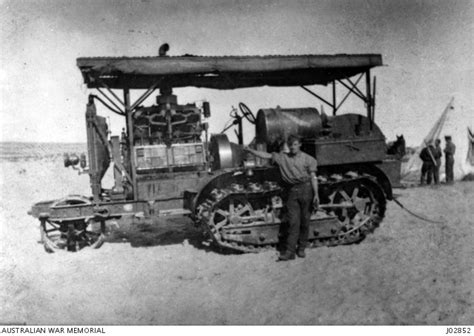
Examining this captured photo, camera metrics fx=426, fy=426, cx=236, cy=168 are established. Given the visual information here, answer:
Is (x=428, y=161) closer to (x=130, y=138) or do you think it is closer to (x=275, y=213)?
(x=275, y=213)

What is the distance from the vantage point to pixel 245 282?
5785 mm

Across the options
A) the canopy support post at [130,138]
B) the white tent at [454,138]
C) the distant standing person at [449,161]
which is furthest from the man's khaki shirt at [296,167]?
the white tent at [454,138]

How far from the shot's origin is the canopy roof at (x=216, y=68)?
6.86 m

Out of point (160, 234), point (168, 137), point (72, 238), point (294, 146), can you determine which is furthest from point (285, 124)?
point (72, 238)

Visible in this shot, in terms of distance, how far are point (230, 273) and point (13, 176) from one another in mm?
20787

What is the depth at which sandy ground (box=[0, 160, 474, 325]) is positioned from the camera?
4781 millimetres

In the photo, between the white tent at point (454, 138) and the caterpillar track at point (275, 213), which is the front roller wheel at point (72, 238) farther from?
the white tent at point (454, 138)

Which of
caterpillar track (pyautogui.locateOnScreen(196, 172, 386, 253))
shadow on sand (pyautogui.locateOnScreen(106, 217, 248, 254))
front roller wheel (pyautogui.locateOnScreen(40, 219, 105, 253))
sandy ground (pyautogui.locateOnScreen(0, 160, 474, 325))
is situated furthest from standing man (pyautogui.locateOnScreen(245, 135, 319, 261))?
front roller wheel (pyautogui.locateOnScreen(40, 219, 105, 253))

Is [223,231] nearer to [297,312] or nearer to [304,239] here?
[304,239]

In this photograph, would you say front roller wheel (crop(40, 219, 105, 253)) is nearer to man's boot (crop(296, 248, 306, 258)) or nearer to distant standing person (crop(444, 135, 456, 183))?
man's boot (crop(296, 248, 306, 258))

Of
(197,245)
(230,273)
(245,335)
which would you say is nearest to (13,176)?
(197,245)

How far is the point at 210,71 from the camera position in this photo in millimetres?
7168

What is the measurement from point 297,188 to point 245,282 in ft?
5.57

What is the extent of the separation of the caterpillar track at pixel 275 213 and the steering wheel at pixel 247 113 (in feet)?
5.31
